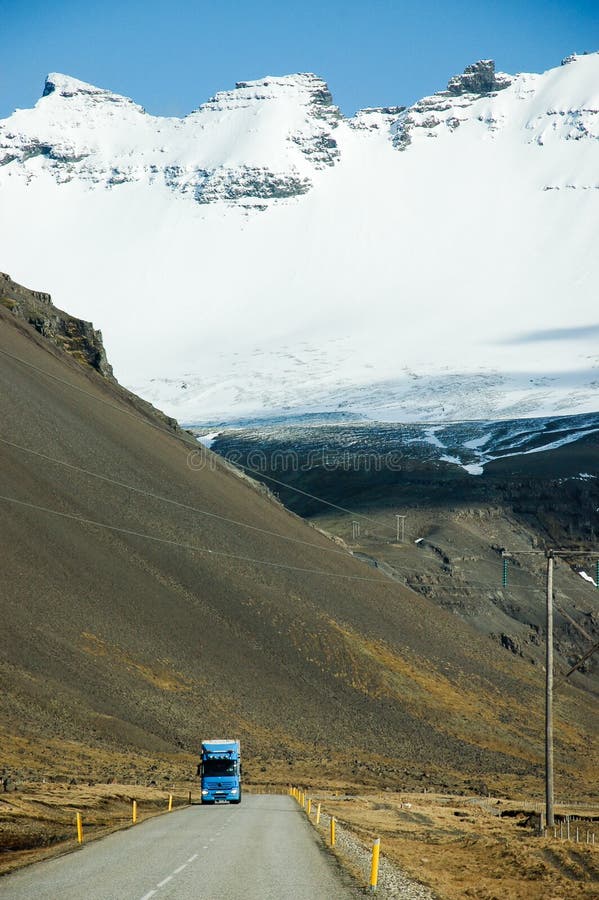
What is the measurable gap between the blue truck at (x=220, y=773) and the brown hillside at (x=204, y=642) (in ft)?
22.3

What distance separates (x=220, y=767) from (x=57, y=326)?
102m

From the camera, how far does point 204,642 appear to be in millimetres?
80875

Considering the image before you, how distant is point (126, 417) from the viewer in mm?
118688

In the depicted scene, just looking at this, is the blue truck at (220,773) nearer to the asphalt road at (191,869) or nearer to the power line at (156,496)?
the asphalt road at (191,869)

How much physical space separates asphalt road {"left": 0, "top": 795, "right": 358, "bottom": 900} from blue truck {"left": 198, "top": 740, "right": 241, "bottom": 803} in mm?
14729

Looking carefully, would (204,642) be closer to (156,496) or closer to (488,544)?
(156,496)

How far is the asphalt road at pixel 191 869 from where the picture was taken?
2208 cm

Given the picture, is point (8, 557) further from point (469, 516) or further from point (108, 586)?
point (469, 516)

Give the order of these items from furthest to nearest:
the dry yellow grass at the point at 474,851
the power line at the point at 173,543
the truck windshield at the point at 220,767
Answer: the power line at the point at 173,543 → the truck windshield at the point at 220,767 → the dry yellow grass at the point at 474,851

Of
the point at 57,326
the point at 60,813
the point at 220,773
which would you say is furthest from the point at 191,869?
the point at 57,326

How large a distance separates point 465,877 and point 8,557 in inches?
2080

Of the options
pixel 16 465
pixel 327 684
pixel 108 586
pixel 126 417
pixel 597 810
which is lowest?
pixel 597 810

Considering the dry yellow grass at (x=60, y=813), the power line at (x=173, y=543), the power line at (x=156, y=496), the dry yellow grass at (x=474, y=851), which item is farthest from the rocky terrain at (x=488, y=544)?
the dry yellow grass at (x=60, y=813)

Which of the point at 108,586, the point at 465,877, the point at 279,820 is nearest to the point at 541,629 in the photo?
the point at 108,586
